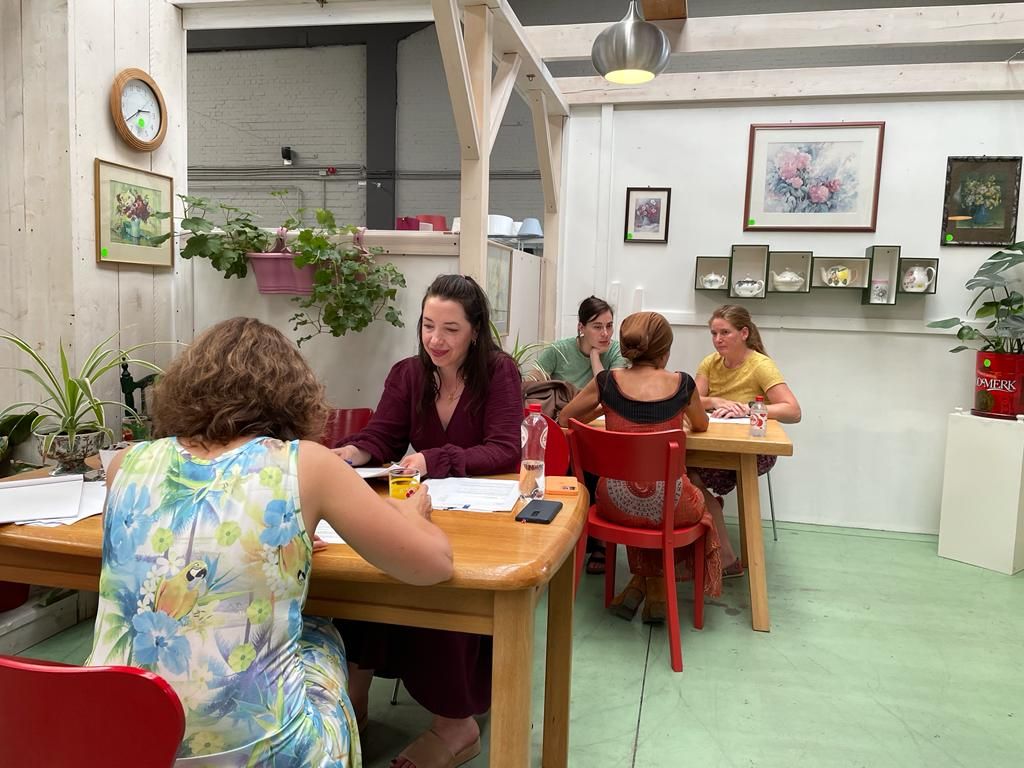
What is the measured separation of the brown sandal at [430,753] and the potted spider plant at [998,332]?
128 inches

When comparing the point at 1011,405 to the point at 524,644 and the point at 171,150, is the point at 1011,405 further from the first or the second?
the point at 171,150

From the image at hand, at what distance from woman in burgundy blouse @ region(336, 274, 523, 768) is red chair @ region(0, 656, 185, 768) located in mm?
979

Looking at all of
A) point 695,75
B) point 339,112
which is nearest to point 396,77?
point 339,112

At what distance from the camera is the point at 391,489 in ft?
5.53

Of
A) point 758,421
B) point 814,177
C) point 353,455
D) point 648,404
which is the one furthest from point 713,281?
point 353,455

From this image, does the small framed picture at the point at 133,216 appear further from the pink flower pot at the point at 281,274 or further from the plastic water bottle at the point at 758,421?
the plastic water bottle at the point at 758,421

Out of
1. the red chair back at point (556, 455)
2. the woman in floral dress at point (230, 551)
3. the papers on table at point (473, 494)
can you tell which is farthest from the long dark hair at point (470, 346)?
the woman in floral dress at point (230, 551)

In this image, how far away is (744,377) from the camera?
3.63m

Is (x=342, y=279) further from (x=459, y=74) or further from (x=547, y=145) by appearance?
(x=547, y=145)

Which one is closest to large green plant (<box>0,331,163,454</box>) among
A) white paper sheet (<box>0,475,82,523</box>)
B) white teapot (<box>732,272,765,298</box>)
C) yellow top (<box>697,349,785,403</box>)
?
white paper sheet (<box>0,475,82,523</box>)

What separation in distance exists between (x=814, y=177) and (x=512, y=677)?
3.81m

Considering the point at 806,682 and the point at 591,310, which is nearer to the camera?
A: the point at 806,682

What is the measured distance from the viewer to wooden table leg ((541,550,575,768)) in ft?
6.21

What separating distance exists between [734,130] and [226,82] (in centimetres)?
557
